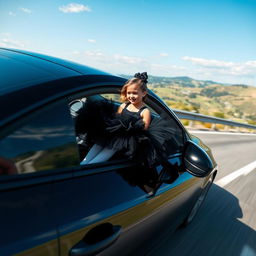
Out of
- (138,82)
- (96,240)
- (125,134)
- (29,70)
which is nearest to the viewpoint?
(96,240)

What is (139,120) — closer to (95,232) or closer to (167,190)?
(167,190)

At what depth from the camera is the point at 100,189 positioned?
154 cm

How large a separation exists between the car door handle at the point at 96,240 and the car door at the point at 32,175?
0.14 meters

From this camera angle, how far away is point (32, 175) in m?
1.24

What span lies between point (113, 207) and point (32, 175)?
0.54 meters

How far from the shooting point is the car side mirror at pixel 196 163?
227 cm

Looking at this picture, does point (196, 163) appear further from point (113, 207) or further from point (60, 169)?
point (60, 169)

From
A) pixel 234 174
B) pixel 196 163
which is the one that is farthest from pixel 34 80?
pixel 234 174

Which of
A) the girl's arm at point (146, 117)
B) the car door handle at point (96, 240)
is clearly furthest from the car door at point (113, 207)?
the girl's arm at point (146, 117)

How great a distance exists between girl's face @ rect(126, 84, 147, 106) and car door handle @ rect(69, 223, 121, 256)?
103 cm

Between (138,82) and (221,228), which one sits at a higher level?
(138,82)

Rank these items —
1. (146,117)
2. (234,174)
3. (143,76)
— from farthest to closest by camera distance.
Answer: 1. (234,174)
2. (143,76)
3. (146,117)

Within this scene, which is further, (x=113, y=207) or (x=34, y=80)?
(x=113, y=207)

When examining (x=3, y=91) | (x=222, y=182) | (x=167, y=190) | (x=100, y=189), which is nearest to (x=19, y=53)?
(x=3, y=91)
